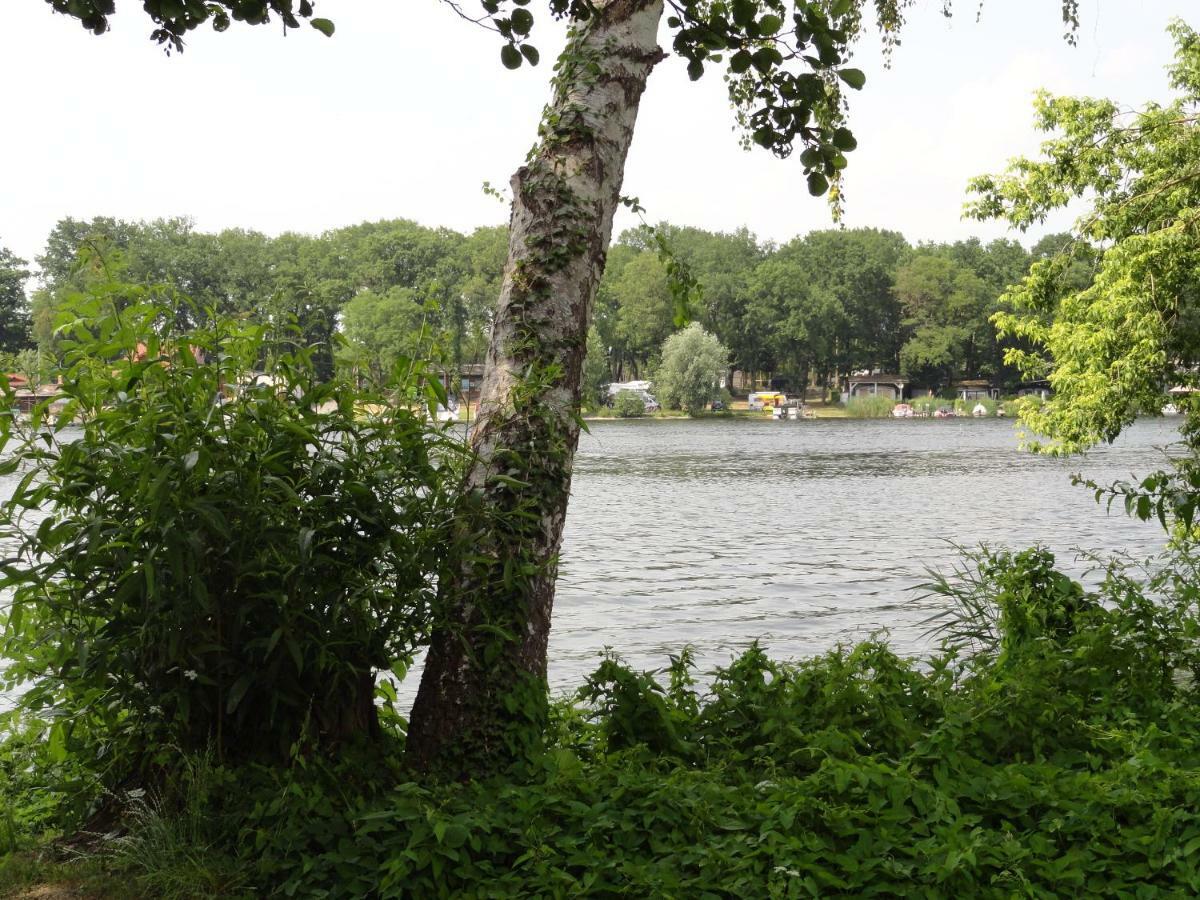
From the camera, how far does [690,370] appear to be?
316 ft

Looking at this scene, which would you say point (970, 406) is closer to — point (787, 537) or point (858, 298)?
point (858, 298)

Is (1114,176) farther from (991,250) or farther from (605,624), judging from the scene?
(991,250)

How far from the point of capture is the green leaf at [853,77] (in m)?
3.24

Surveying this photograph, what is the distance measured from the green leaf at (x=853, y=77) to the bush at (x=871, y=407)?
102 metres

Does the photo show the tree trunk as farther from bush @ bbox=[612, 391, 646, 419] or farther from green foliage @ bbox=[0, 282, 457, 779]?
bush @ bbox=[612, 391, 646, 419]

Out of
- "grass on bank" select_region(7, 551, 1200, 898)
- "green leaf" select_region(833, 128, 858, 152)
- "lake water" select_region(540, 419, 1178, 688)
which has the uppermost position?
"green leaf" select_region(833, 128, 858, 152)

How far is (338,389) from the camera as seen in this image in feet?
14.4

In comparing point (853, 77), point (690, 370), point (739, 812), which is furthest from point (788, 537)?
point (690, 370)

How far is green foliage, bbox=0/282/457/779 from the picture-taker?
3.81 meters

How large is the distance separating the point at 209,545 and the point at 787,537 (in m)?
20.4

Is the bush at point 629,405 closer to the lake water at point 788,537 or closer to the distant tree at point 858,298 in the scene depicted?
the distant tree at point 858,298

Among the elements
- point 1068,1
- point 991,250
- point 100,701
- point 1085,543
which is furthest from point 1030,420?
point 991,250

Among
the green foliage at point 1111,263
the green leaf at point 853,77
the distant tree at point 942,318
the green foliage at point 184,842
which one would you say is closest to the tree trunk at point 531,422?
the green foliage at point 184,842

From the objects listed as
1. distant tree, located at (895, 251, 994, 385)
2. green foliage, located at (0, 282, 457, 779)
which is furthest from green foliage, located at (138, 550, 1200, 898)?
distant tree, located at (895, 251, 994, 385)
